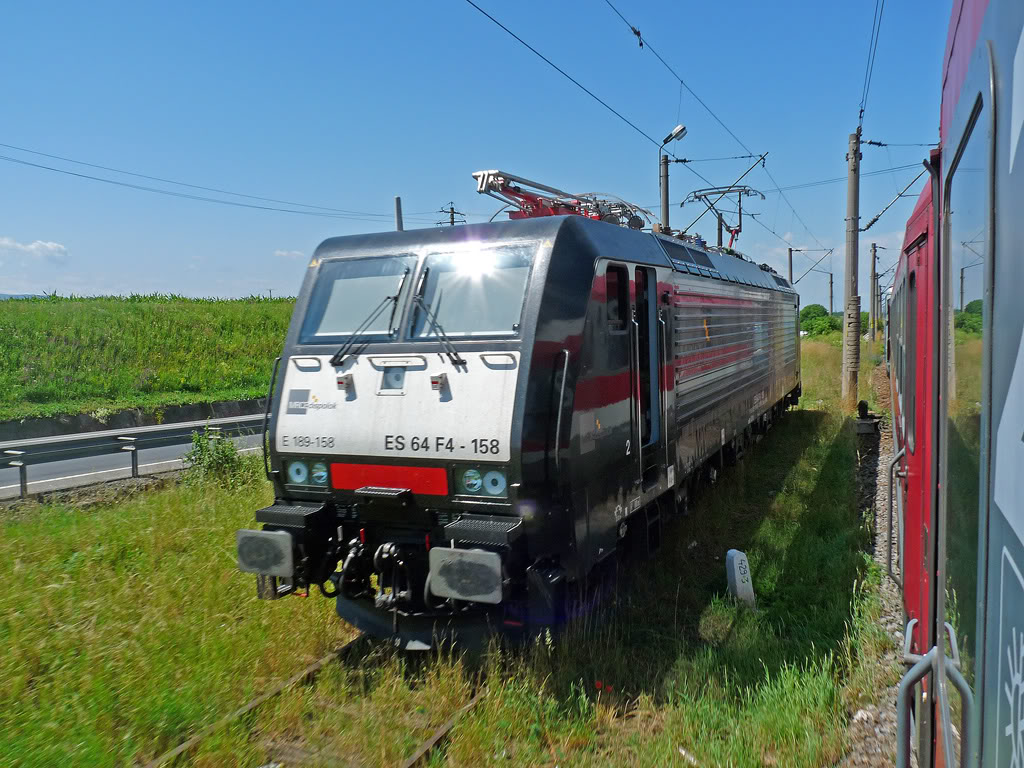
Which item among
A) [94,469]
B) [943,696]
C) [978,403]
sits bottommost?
[94,469]

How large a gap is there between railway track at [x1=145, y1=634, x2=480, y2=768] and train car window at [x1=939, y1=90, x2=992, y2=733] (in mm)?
3014

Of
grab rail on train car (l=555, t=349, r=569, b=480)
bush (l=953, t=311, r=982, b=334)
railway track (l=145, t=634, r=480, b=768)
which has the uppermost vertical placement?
bush (l=953, t=311, r=982, b=334)

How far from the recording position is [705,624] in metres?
6.02

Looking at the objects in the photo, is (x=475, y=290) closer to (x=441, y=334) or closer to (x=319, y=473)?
(x=441, y=334)

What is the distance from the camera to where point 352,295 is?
5.84 metres

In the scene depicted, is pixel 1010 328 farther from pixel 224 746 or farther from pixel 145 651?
pixel 145 651

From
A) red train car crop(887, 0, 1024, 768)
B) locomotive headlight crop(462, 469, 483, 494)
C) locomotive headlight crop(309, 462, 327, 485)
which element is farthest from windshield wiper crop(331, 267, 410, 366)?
red train car crop(887, 0, 1024, 768)

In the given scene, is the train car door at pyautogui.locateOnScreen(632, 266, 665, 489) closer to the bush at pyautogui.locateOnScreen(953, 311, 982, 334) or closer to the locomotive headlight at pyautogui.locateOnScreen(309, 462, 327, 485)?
the locomotive headlight at pyautogui.locateOnScreen(309, 462, 327, 485)

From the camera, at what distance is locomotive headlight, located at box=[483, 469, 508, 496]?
4.77 meters

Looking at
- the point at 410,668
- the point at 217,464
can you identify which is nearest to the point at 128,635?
the point at 410,668

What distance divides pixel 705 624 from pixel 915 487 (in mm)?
2633

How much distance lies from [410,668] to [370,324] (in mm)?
2452

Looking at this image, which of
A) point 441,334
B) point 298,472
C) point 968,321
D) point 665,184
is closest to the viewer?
point 968,321

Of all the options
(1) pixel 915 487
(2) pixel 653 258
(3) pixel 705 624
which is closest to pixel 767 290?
(2) pixel 653 258
